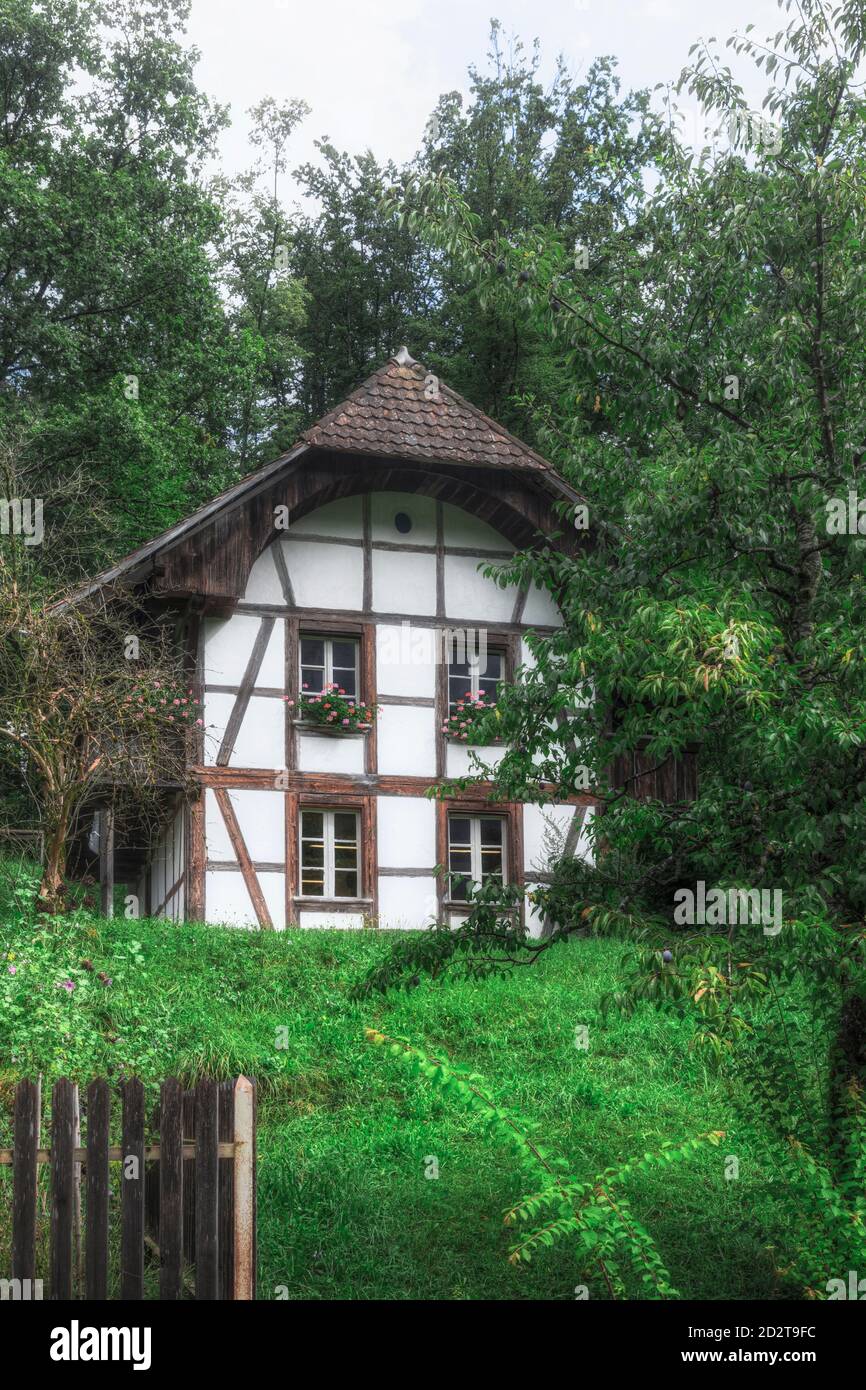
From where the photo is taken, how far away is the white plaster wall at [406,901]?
20.7 meters

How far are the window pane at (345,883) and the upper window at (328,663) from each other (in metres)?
2.24

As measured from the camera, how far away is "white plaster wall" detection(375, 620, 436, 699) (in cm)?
2150

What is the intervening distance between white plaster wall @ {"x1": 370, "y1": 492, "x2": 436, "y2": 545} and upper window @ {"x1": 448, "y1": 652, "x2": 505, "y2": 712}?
1.67 m

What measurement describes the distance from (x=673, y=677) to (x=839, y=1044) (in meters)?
2.85

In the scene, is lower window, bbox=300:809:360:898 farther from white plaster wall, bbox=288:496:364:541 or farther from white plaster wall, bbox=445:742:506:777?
white plaster wall, bbox=288:496:364:541

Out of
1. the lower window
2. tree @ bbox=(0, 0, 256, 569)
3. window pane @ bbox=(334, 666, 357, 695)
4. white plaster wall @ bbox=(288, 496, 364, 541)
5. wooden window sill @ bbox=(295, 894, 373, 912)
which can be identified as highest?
tree @ bbox=(0, 0, 256, 569)

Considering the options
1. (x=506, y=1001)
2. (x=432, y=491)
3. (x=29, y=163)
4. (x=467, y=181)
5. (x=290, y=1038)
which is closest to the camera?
(x=290, y=1038)

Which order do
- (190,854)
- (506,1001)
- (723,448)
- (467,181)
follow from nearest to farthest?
1. (723,448)
2. (506,1001)
3. (190,854)
4. (467,181)

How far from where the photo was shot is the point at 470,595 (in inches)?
870

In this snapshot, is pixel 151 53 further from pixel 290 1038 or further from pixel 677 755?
pixel 677 755

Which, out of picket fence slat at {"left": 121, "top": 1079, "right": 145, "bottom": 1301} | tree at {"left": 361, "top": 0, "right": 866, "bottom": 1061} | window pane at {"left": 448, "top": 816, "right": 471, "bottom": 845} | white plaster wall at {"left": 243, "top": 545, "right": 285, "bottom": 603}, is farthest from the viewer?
window pane at {"left": 448, "top": 816, "right": 471, "bottom": 845}

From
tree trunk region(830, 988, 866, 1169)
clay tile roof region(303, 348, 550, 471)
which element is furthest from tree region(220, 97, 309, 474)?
tree trunk region(830, 988, 866, 1169)
